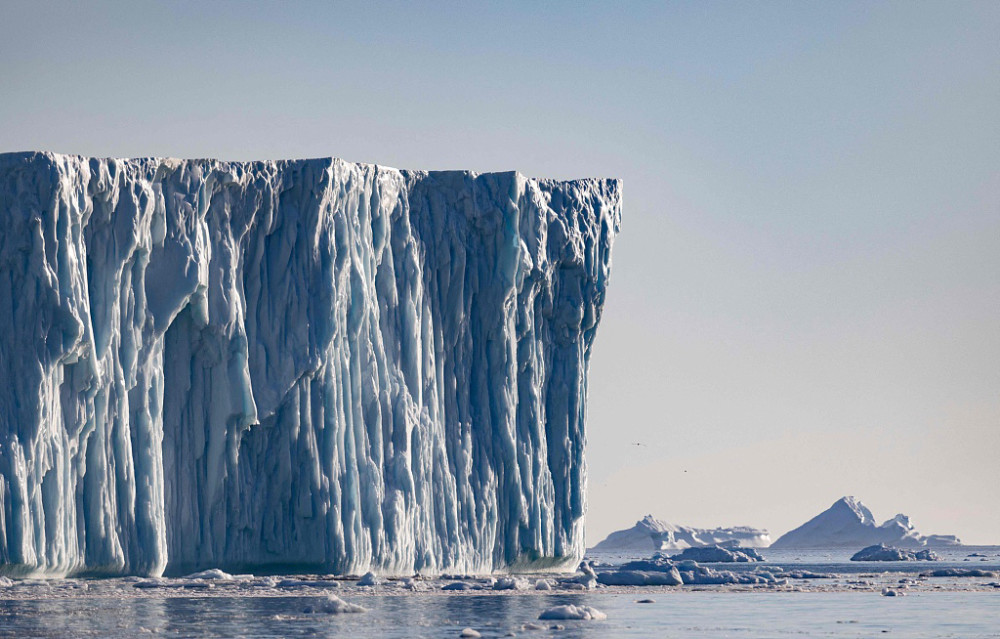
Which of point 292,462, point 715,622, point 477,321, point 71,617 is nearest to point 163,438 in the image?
point 292,462

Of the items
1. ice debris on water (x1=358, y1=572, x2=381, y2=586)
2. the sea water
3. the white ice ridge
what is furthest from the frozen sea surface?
the white ice ridge

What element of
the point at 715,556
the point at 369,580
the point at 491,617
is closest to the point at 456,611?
the point at 491,617

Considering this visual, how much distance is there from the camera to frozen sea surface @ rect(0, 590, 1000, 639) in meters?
26.2

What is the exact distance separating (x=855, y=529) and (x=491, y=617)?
3502 inches

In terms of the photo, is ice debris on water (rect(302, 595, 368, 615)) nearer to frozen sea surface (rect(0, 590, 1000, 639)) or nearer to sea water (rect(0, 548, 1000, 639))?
sea water (rect(0, 548, 1000, 639))

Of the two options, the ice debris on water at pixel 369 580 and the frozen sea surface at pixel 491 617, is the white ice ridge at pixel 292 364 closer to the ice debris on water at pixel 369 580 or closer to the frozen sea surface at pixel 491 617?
the ice debris on water at pixel 369 580

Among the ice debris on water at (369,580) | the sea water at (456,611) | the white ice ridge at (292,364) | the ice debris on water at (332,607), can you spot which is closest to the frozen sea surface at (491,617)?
the sea water at (456,611)

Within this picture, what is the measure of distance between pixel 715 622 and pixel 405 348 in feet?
47.3

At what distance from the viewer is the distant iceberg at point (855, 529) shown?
112125mm

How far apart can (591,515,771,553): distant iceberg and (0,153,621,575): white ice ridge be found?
8016cm

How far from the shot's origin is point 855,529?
4525 inches

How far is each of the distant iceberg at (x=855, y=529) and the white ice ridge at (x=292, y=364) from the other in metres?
70.1

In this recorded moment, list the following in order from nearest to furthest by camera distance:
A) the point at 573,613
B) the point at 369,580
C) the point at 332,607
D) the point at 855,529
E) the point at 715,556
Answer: the point at 573,613, the point at 332,607, the point at 369,580, the point at 715,556, the point at 855,529

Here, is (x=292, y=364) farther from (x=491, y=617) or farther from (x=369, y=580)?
(x=491, y=617)
